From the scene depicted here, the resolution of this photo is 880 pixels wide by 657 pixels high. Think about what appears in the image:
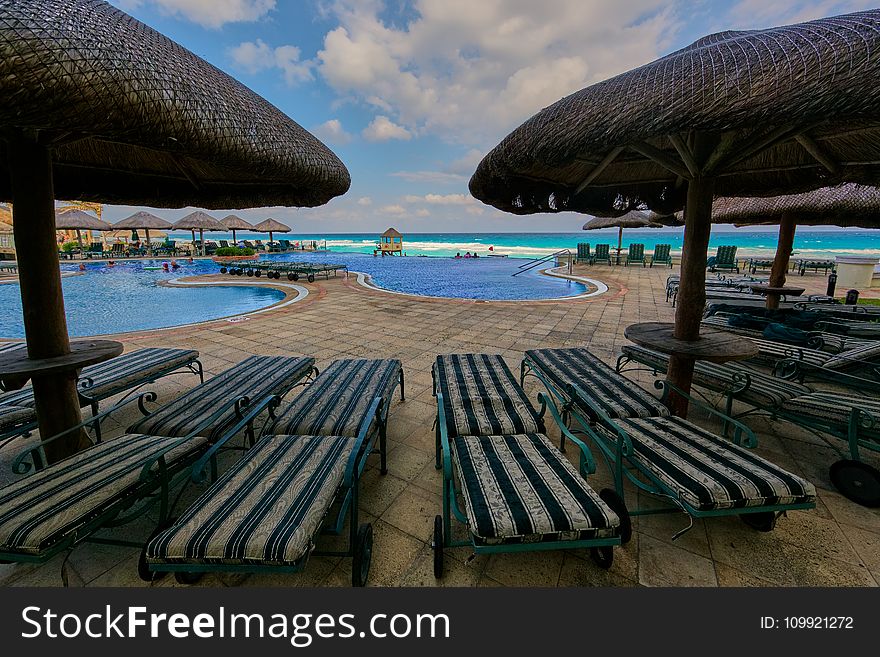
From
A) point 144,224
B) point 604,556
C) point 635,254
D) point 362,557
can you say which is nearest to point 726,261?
point 635,254

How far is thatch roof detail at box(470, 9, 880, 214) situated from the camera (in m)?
1.74

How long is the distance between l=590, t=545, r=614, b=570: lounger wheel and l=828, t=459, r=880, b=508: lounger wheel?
198cm

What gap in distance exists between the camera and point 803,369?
13.2 ft

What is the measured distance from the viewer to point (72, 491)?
1856mm

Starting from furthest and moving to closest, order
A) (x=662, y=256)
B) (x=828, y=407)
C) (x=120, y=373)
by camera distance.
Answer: (x=662, y=256) < (x=120, y=373) < (x=828, y=407)

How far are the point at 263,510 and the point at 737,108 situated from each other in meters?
3.23

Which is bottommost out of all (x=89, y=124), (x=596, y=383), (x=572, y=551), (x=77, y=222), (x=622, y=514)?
(x=572, y=551)

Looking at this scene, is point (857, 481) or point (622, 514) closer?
point (622, 514)

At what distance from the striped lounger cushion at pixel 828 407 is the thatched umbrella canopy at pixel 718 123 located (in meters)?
0.78

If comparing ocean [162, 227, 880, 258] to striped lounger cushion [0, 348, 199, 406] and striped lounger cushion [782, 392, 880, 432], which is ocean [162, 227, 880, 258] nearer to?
striped lounger cushion [782, 392, 880, 432]

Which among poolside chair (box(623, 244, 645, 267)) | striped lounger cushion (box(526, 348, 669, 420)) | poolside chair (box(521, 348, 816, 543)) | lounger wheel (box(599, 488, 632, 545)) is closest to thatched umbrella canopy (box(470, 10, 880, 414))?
striped lounger cushion (box(526, 348, 669, 420))

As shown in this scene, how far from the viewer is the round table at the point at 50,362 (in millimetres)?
2230

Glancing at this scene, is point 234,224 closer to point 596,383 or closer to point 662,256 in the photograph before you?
point 662,256

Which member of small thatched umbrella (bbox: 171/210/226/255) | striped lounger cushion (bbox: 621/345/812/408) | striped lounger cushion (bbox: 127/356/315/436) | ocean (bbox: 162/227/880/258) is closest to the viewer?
striped lounger cushion (bbox: 127/356/315/436)
